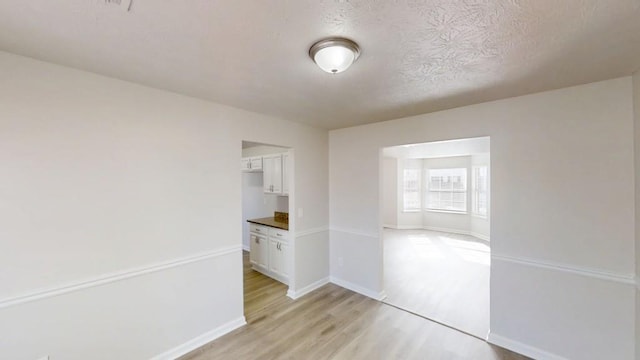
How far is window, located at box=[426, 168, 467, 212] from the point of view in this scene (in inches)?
307

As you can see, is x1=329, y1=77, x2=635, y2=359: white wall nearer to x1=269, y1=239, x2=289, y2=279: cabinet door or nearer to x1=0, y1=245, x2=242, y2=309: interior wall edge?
x1=269, y1=239, x2=289, y2=279: cabinet door

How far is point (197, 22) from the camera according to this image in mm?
1300

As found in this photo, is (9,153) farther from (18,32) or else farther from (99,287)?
(99,287)

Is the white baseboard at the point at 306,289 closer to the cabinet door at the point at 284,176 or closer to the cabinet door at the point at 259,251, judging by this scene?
the cabinet door at the point at 259,251

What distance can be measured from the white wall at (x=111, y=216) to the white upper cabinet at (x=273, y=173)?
154 cm

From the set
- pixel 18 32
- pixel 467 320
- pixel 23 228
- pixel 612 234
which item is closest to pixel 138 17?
pixel 18 32

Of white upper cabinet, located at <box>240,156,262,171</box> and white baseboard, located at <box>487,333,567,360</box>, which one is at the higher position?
white upper cabinet, located at <box>240,156,262,171</box>

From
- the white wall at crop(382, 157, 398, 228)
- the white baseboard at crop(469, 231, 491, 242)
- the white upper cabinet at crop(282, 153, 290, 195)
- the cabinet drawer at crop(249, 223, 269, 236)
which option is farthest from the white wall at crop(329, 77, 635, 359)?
the white wall at crop(382, 157, 398, 228)

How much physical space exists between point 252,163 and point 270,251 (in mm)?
1890

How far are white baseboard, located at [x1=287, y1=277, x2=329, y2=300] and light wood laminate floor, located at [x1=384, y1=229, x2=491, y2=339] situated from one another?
997 millimetres

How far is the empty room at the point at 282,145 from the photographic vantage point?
1.38 m

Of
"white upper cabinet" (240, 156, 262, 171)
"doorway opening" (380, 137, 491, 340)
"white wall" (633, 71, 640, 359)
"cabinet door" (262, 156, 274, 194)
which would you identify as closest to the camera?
"white wall" (633, 71, 640, 359)

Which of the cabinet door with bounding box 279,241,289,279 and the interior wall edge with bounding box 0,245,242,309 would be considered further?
the cabinet door with bounding box 279,241,289,279

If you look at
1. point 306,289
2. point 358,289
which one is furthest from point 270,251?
point 358,289
